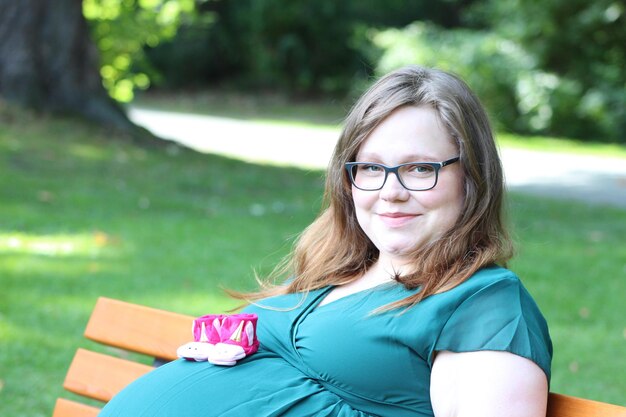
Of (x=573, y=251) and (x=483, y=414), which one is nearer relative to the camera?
(x=483, y=414)

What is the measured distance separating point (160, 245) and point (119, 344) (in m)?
4.76

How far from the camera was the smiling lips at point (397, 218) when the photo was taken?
92.0 inches

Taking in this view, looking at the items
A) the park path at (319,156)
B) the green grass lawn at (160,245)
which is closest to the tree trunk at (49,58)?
the green grass lawn at (160,245)

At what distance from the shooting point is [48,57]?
1162 cm

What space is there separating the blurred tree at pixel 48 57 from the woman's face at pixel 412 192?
32.2 ft

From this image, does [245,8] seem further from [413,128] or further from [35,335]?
[413,128]

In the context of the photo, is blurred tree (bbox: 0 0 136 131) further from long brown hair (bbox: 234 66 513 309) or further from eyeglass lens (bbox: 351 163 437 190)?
eyeglass lens (bbox: 351 163 437 190)

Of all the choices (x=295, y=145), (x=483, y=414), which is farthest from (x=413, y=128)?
(x=295, y=145)

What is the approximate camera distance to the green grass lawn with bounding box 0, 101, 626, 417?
525 cm

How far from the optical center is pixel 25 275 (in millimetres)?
6562

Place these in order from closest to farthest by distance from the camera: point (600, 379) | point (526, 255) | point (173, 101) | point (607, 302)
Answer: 1. point (600, 379)
2. point (607, 302)
3. point (526, 255)
4. point (173, 101)

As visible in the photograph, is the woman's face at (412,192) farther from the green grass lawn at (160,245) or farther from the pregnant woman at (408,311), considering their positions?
the green grass lawn at (160,245)

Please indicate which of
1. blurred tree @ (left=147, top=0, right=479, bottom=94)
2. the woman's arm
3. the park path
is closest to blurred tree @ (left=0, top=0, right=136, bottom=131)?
the park path

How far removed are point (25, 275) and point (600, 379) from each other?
374cm
